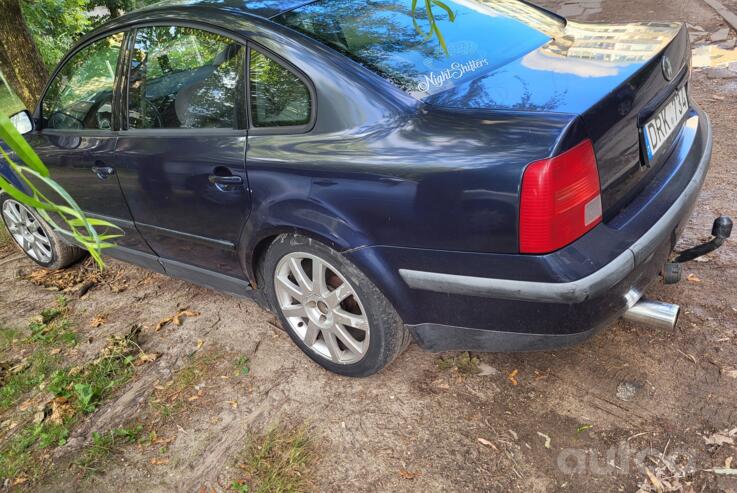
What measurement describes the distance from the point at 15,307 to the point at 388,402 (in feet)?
9.05

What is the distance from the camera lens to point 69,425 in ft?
8.74

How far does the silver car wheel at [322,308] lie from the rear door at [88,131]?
3.59ft

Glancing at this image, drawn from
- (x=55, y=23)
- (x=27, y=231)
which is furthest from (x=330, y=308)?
(x=55, y=23)

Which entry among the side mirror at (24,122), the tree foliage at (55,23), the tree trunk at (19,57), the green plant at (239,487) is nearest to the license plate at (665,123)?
the green plant at (239,487)

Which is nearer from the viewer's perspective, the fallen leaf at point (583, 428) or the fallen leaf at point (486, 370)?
the fallen leaf at point (583, 428)

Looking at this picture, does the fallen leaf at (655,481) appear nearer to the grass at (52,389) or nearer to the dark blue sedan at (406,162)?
the dark blue sedan at (406,162)

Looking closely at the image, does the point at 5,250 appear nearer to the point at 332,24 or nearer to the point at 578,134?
the point at 332,24

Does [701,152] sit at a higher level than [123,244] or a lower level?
higher

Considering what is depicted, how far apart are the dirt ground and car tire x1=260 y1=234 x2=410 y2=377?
164mm

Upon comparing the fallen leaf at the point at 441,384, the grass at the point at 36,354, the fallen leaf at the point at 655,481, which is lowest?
the grass at the point at 36,354

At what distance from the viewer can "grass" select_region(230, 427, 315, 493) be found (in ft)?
7.07

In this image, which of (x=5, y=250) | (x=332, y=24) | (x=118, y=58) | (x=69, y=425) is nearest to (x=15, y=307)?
(x=5, y=250)

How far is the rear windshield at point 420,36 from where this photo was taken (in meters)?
2.16

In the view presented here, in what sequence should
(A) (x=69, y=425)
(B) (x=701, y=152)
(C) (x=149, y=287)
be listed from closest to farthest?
(B) (x=701, y=152)
(A) (x=69, y=425)
(C) (x=149, y=287)
